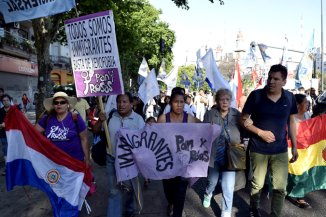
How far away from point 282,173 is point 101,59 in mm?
2473

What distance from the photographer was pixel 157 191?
5.97m

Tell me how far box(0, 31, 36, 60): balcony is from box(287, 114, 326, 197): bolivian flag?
2264 cm

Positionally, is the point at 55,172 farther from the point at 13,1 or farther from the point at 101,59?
the point at 13,1

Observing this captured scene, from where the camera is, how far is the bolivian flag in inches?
205

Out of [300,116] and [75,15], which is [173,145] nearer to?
[300,116]

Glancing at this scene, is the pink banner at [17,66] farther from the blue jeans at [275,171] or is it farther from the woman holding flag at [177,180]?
the blue jeans at [275,171]

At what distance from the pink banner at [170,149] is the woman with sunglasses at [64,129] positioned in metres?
0.57

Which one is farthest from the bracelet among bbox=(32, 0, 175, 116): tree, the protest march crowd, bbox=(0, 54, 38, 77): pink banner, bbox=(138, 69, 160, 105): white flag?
bbox=(0, 54, 38, 77): pink banner

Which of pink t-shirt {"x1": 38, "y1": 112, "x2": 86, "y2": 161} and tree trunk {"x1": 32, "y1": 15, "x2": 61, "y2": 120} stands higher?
tree trunk {"x1": 32, "y1": 15, "x2": 61, "y2": 120}

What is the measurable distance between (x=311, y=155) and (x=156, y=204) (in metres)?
2.33

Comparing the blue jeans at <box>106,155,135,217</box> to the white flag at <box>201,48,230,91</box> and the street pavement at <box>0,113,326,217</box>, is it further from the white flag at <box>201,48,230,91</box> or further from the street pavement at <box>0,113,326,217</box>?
the white flag at <box>201,48,230,91</box>

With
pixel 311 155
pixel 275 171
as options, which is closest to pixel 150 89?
pixel 311 155

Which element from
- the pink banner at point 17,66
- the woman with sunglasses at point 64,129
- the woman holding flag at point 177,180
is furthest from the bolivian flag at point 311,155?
the pink banner at point 17,66

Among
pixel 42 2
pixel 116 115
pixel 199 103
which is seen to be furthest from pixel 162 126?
pixel 199 103
